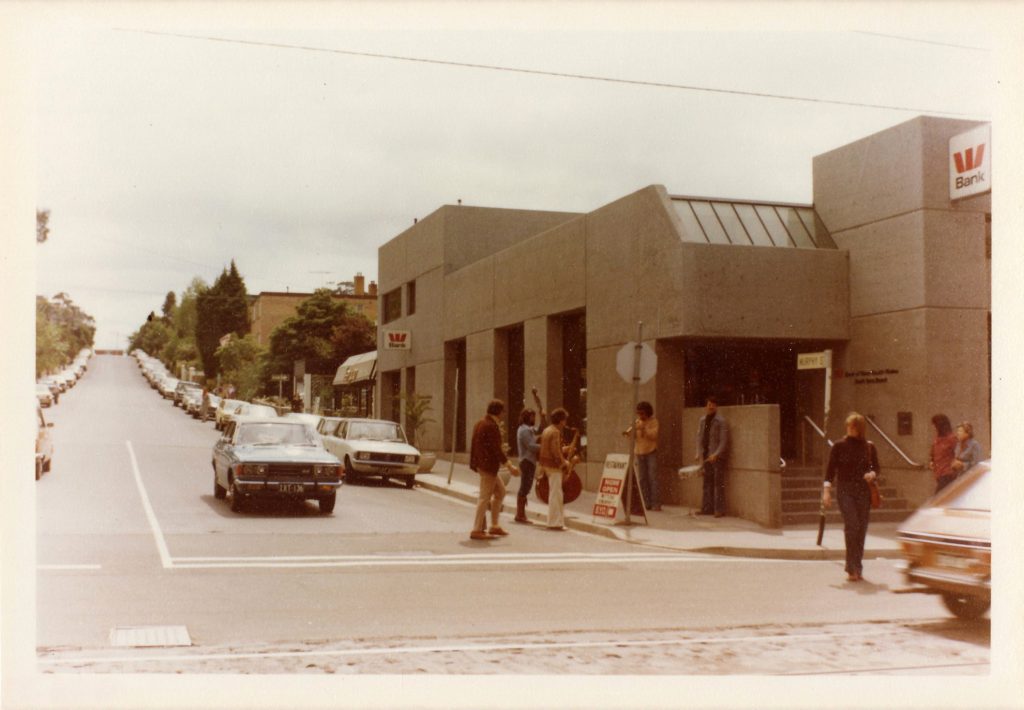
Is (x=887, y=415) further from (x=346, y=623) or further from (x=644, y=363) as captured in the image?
(x=346, y=623)

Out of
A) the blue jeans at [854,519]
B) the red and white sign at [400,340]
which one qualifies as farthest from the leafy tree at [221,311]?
the red and white sign at [400,340]

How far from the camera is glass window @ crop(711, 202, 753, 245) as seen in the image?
752 inches

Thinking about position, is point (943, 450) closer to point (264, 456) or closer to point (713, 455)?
point (713, 455)

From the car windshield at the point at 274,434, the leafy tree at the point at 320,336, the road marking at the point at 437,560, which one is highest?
the leafy tree at the point at 320,336

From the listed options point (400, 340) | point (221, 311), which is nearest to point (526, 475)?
point (221, 311)

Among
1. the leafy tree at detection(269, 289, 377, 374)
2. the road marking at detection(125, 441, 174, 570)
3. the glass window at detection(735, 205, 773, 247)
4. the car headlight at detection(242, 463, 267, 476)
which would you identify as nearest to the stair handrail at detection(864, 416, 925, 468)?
the glass window at detection(735, 205, 773, 247)

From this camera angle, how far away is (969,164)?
14.7m

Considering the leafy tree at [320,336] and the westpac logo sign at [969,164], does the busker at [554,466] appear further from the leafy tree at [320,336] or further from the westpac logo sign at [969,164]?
the westpac logo sign at [969,164]

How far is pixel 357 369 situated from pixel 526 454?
9034 mm

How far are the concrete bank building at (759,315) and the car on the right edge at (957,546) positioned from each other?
16.3 feet

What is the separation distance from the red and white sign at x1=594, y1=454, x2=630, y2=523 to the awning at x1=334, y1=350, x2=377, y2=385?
30.0ft

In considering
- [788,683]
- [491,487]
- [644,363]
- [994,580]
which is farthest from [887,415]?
[788,683]

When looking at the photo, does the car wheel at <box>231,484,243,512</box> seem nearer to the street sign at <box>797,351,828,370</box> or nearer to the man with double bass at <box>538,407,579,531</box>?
the man with double bass at <box>538,407,579,531</box>

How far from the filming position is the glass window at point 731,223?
19.1 m
